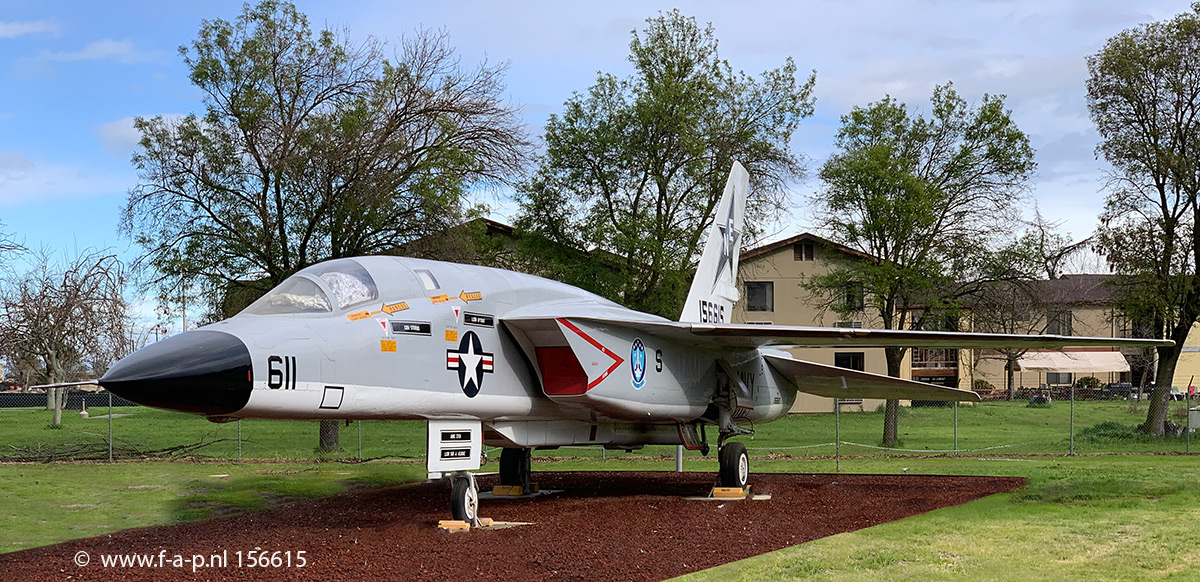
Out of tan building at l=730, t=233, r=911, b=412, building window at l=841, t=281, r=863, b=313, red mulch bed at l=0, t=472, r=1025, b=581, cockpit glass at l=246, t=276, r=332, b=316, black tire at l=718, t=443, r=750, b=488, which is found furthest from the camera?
tan building at l=730, t=233, r=911, b=412

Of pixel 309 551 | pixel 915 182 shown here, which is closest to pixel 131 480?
pixel 309 551

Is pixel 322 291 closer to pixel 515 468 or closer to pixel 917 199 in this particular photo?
pixel 515 468

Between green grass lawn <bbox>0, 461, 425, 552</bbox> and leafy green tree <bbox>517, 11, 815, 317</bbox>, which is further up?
leafy green tree <bbox>517, 11, 815, 317</bbox>

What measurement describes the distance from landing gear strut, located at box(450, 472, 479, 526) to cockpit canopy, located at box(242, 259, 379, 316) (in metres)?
2.02

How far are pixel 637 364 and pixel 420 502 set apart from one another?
325cm

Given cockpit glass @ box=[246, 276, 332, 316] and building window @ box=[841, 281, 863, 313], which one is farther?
building window @ box=[841, 281, 863, 313]

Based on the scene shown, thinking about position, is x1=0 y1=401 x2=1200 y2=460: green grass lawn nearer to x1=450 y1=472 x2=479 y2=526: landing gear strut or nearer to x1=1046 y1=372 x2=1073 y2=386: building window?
x1=450 y1=472 x2=479 y2=526: landing gear strut

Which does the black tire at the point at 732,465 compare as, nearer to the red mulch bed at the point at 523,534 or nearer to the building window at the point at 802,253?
the red mulch bed at the point at 523,534

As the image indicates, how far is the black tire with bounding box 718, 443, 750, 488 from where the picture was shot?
527 inches

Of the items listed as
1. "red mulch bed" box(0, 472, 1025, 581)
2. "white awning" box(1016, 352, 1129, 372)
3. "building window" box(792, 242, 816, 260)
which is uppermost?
"building window" box(792, 242, 816, 260)

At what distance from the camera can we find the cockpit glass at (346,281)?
29.9 feet

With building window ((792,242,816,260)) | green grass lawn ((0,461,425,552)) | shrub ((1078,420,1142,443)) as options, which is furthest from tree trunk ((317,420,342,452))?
building window ((792,242,816,260))

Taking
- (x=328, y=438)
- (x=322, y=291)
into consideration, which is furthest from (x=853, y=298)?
(x=322, y=291)

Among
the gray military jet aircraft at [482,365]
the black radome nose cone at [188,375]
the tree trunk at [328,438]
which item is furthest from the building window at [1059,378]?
the black radome nose cone at [188,375]
